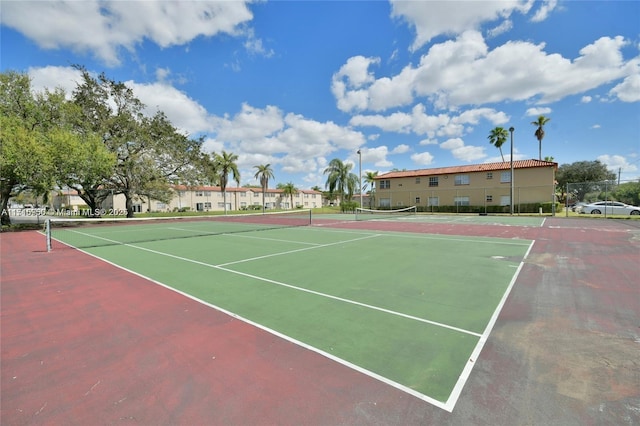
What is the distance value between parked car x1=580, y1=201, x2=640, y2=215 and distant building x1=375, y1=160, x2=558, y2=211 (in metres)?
3.50

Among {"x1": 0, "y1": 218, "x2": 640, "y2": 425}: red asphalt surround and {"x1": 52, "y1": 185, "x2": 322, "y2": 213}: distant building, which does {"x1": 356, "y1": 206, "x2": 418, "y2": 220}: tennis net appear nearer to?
{"x1": 0, "y1": 218, "x2": 640, "y2": 425}: red asphalt surround

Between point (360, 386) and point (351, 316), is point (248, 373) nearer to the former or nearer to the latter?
point (360, 386)

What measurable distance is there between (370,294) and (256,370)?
124 inches

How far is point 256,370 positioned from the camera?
11.2ft

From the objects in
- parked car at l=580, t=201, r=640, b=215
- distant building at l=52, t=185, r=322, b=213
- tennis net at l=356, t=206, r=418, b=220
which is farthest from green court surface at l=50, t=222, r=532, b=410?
distant building at l=52, t=185, r=322, b=213

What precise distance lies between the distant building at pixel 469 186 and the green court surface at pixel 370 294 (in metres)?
31.7

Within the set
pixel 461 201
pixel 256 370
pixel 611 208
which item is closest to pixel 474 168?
pixel 461 201

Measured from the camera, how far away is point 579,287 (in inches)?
254

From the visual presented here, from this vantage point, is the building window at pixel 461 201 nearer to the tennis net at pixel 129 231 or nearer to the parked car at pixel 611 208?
the parked car at pixel 611 208

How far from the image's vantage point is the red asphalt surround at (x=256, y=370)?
2711mm

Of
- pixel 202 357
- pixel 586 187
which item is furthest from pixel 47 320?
pixel 586 187

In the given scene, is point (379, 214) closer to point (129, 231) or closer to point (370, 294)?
point (129, 231)

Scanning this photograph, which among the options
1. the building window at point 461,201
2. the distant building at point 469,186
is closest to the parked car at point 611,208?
the distant building at point 469,186

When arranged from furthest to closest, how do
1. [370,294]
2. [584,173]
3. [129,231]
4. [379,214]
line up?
[584,173] → [379,214] → [129,231] → [370,294]
